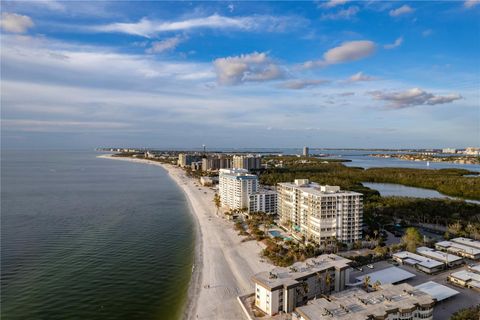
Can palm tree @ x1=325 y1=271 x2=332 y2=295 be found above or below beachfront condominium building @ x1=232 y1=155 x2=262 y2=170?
below

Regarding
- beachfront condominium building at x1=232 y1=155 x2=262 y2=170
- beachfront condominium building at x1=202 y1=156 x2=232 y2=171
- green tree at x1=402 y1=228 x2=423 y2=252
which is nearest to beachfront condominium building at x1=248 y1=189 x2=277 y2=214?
green tree at x1=402 y1=228 x2=423 y2=252

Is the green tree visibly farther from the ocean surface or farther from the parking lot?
the ocean surface

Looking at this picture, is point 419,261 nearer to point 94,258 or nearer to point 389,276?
point 389,276

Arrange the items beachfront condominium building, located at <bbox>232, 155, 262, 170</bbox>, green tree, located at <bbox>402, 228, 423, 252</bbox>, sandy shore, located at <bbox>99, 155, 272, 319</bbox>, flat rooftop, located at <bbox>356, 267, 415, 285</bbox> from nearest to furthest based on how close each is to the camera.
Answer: sandy shore, located at <bbox>99, 155, 272, 319</bbox> → flat rooftop, located at <bbox>356, 267, 415, 285</bbox> → green tree, located at <bbox>402, 228, 423, 252</bbox> → beachfront condominium building, located at <bbox>232, 155, 262, 170</bbox>

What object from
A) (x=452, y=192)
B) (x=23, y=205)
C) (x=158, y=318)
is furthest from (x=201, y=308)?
(x=452, y=192)

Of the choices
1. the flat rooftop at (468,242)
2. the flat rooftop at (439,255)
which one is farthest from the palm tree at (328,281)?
the flat rooftop at (468,242)

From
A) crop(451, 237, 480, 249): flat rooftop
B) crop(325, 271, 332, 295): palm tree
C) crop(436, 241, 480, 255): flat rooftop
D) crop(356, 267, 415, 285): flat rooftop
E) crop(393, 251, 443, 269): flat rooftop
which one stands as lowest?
crop(356, 267, 415, 285): flat rooftop

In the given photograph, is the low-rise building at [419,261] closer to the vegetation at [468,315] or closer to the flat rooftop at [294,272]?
the vegetation at [468,315]
